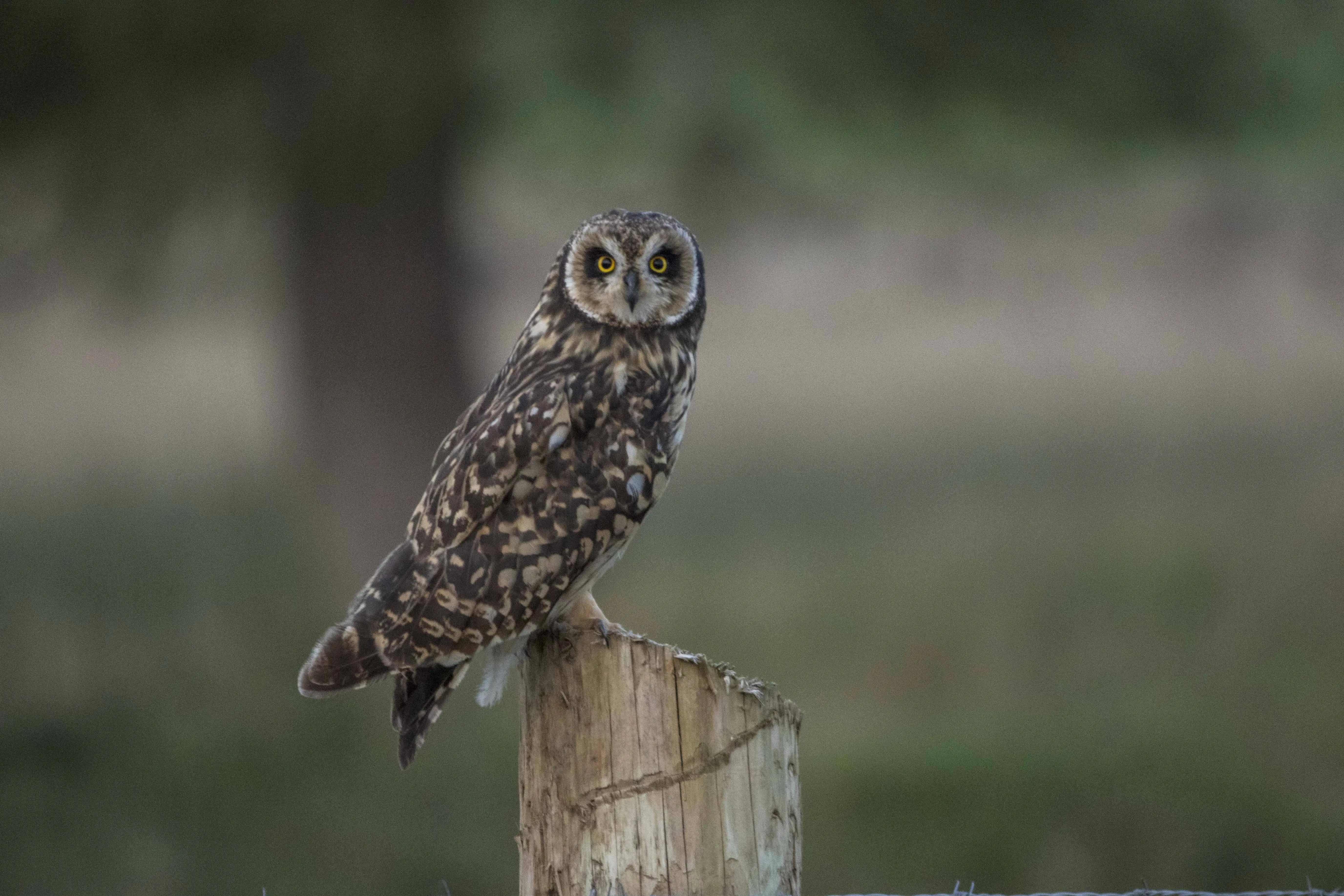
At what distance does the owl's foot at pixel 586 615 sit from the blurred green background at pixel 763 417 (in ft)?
12.1

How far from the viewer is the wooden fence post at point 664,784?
253cm

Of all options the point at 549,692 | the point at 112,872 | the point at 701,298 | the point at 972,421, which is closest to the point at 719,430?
the point at 972,421

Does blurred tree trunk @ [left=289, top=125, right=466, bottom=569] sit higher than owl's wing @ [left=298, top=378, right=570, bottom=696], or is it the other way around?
blurred tree trunk @ [left=289, top=125, right=466, bottom=569]

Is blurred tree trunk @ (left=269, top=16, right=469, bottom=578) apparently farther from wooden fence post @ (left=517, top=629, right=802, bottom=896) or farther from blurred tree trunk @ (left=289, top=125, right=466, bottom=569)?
wooden fence post @ (left=517, top=629, right=802, bottom=896)

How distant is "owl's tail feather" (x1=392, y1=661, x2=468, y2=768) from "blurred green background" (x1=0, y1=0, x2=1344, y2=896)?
387 centimetres

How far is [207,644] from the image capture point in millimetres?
9180

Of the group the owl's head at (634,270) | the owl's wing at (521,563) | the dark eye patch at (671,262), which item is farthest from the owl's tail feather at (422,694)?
the dark eye patch at (671,262)

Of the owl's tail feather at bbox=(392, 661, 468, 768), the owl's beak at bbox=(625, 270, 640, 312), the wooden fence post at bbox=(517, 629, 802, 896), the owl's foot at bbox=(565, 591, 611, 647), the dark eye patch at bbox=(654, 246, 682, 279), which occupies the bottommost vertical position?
the wooden fence post at bbox=(517, 629, 802, 896)

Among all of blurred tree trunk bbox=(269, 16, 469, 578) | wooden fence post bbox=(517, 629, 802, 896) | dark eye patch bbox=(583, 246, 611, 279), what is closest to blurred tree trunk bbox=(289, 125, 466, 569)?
blurred tree trunk bbox=(269, 16, 469, 578)

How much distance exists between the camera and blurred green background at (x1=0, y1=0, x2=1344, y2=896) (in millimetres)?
7594

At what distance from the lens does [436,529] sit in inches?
134

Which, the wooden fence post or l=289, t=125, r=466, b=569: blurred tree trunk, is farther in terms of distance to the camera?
l=289, t=125, r=466, b=569: blurred tree trunk

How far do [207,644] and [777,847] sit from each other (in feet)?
23.8

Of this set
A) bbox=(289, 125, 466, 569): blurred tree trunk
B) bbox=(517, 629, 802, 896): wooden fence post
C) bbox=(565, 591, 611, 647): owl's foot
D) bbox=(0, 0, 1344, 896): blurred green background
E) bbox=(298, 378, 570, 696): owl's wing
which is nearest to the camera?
bbox=(517, 629, 802, 896): wooden fence post
